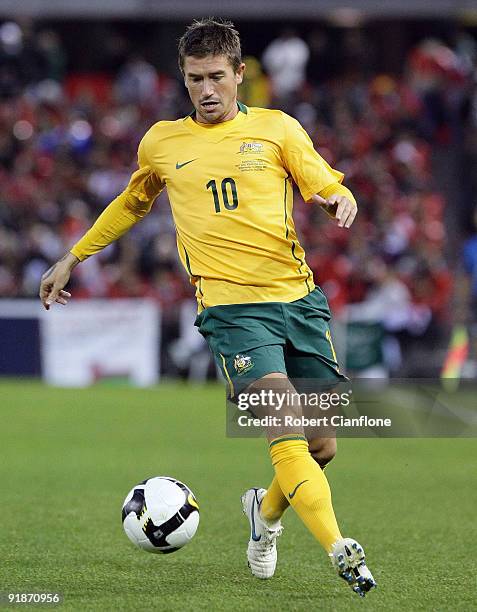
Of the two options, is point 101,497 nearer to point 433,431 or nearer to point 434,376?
point 433,431

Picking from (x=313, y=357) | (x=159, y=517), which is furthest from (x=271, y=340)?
(x=159, y=517)

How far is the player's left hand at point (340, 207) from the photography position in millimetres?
5105

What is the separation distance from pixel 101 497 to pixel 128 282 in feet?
31.0

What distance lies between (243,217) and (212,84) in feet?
1.98

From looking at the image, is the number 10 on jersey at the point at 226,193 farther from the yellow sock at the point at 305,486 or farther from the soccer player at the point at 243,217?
the yellow sock at the point at 305,486

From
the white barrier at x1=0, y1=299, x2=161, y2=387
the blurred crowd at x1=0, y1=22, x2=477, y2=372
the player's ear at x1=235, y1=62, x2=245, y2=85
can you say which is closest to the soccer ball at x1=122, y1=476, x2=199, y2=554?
the player's ear at x1=235, y1=62, x2=245, y2=85

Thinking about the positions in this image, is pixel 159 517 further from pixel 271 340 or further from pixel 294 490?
pixel 271 340

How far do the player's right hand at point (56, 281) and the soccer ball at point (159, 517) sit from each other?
0.99m

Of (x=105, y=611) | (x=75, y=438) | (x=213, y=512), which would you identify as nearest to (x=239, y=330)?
(x=105, y=611)

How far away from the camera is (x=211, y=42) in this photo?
531cm

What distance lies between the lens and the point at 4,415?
41.1 feet

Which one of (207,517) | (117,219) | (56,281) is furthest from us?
(207,517)

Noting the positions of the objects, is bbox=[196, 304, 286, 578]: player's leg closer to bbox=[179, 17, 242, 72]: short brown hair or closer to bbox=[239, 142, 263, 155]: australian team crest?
bbox=[239, 142, 263, 155]: australian team crest

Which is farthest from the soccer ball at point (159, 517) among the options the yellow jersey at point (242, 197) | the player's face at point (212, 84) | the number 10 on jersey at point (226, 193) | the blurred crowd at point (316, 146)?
the blurred crowd at point (316, 146)
